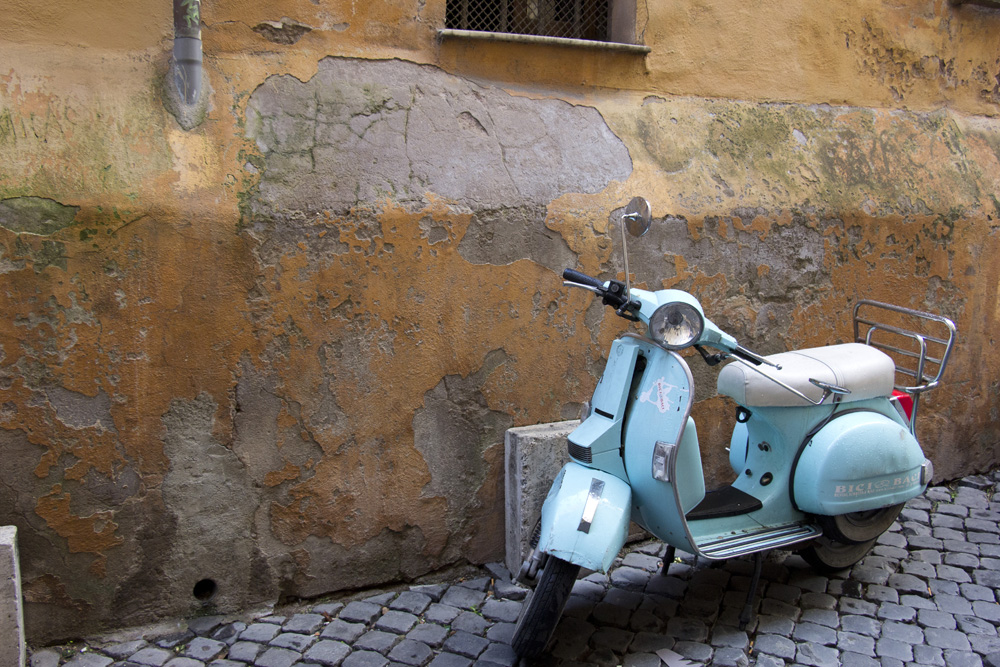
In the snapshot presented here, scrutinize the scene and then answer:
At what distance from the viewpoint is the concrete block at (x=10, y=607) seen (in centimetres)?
288

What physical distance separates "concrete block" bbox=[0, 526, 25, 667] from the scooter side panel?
9.50ft

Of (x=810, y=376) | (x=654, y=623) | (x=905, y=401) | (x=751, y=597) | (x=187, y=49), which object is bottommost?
(x=654, y=623)

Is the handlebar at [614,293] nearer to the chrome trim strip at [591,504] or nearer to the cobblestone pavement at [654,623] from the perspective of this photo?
the chrome trim strip at [591,504]

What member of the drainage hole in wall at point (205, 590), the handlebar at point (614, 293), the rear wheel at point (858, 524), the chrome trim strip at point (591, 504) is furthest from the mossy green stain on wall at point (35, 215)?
the rear wheel at point (858, 524)

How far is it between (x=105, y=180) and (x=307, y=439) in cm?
120

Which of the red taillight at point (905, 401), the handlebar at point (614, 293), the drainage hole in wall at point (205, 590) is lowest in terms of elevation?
the drainage hole in wall at point (205, 590)

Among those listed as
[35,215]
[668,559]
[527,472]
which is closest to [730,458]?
[668,559]

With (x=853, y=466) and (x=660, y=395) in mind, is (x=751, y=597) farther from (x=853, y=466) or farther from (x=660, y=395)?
(x=660, y=395)

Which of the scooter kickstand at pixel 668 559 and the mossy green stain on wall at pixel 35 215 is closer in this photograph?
the mossy green stain on wall at pixel 35 215

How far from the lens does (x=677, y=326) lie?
125 inches

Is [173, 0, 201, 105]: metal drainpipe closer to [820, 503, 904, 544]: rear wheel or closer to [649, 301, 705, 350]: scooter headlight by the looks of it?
[649, 301, 705, 350]: scooter headlight

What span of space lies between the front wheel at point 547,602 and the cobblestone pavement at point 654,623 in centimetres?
23

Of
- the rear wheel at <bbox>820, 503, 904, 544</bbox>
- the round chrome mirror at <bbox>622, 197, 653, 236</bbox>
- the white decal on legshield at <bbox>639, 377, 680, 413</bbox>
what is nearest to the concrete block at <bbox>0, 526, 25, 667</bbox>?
the white decal on legshield at <bbox>639, 377, 680, 413</bbox>

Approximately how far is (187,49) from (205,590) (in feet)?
6.73
